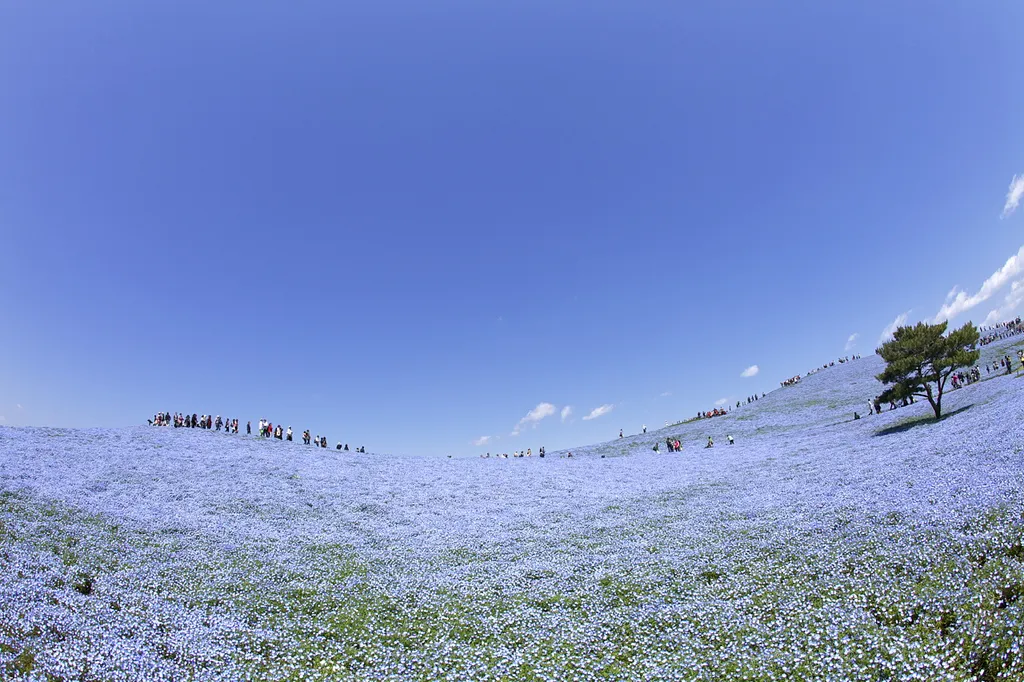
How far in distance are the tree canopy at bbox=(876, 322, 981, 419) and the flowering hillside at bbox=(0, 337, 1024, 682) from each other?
17.6 ft

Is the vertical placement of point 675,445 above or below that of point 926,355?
below

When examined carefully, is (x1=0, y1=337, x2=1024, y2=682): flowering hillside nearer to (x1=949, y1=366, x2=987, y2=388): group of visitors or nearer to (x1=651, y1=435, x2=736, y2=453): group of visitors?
(x1=651, y1=435, x2=736, y2=453): group of visitors

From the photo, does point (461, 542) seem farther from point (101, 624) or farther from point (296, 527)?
point (101, 624)

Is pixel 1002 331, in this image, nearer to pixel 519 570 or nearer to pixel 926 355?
pixel 926 355

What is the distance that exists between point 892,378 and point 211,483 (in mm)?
51017

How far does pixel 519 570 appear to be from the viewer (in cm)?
2056

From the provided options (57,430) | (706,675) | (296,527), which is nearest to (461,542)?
(296,527)

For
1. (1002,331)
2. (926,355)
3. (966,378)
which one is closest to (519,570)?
(926,355)

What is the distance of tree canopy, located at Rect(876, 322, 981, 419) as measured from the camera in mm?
37844

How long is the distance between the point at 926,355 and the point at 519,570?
126ft

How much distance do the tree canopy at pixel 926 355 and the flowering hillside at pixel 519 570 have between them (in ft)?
17.6

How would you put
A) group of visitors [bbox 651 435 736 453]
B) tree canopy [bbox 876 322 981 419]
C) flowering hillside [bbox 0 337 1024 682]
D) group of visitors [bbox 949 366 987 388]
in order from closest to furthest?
flowering hillside [bbox 0 337 1024 682]
tree canopy [bbox 876 322 981 419]
group of visitors [bbox 651 435 736 453]
group of visitors [bbox 949 366 987 388]

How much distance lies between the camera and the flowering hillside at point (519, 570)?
13.5 meters

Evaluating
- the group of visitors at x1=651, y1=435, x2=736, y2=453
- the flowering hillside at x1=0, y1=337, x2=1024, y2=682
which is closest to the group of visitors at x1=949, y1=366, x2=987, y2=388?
the group of visitors at x1=651, y1=435, x2=736, y2=453
